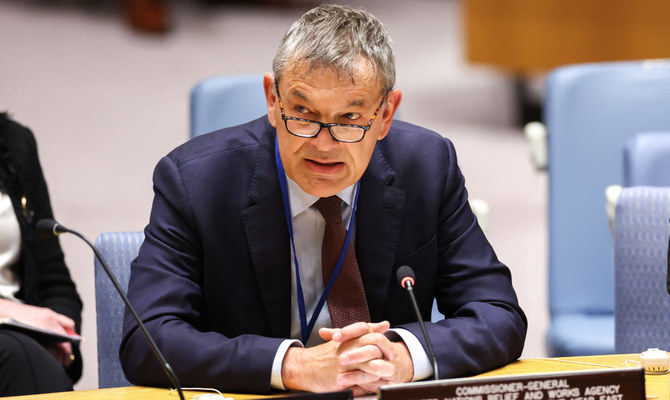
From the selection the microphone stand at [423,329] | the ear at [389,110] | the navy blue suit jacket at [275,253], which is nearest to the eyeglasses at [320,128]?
the ear at [389,110]

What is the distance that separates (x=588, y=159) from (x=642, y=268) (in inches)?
36.2

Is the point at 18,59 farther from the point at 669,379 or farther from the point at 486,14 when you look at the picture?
the point at 669,379

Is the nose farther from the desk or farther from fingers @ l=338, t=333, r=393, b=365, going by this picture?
the desk

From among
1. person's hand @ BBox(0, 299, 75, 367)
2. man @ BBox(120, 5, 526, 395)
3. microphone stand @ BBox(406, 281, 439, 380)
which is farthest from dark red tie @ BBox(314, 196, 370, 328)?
person's hand @ BBox(0, 299, 75, 367)

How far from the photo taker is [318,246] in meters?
2.35

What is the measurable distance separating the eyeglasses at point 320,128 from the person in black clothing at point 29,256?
2.79 ft

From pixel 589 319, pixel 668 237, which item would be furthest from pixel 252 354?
pixel 589 319

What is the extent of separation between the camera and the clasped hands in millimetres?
1978

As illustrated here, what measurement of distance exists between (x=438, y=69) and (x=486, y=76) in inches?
14.7

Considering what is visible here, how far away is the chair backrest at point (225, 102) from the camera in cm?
318

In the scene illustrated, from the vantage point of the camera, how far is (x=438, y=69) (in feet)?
28.0

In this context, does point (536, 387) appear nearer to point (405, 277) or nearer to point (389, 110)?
point (405, 277)

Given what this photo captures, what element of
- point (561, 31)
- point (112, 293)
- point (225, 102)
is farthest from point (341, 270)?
point (561, 31)

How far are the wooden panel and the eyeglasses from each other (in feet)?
15.1
